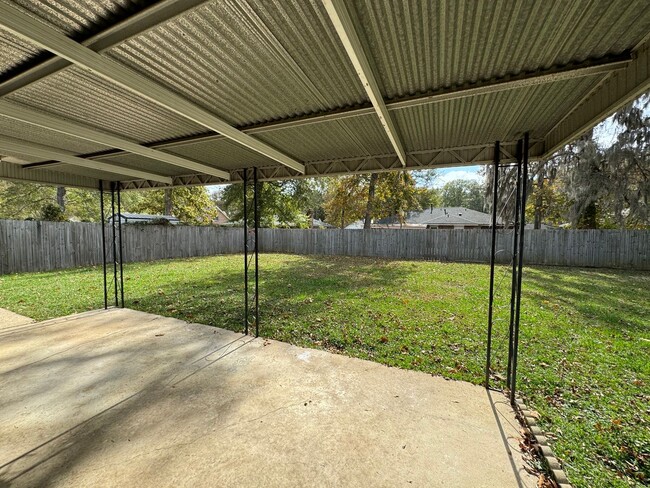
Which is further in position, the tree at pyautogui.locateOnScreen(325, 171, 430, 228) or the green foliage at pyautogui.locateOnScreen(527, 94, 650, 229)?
the tree at pyautogui.locateOnScreen(325, 171, 430, 228)

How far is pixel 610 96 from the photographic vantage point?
2.06 m

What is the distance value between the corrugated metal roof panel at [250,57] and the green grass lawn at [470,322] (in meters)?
3.16

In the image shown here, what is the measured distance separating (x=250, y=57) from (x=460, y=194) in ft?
184

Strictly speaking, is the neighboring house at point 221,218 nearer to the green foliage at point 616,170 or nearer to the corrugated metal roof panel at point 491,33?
the green foliage at point 616,170

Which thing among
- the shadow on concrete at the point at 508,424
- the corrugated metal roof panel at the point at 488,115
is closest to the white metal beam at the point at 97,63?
the corrugated metal roof panel at the point at 488,115

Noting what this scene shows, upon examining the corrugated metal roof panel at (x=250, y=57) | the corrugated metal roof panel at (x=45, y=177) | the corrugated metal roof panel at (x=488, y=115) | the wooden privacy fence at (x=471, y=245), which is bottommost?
the wooden privacy fence at (x=471, y=245)

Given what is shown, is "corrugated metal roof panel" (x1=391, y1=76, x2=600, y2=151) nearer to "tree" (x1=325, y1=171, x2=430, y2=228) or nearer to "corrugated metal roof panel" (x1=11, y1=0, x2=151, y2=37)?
"corrugated metal roof panel" (x1=11, y1=0, x2=151, y2=37)

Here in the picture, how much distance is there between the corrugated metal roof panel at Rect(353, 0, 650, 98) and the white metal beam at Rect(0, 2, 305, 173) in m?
1.63

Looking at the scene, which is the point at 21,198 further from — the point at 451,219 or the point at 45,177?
the point at 451,219

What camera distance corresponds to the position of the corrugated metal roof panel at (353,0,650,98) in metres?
1.43

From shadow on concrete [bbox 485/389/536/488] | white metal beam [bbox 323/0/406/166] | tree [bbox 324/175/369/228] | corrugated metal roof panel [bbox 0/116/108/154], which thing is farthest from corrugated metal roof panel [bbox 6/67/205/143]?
tree [bbox 324/175/369/228]

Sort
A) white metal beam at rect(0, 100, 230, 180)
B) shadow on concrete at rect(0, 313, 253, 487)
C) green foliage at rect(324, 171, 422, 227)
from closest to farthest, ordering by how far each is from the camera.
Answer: shadow on concrete at rect(0, 313, 253, 487) < white metal beam at rect(0, 100, 230, 180) < green foliage at rect(324, 171, 422, 227)

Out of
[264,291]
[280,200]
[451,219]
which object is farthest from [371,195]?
[264,291]

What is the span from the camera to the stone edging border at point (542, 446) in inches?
72.9
